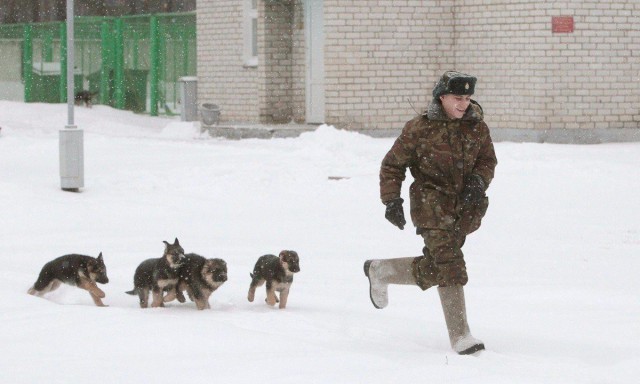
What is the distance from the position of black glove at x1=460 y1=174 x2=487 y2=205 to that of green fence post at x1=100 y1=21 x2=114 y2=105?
87.8 ft

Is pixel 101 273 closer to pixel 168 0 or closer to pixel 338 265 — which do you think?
pixel 338 265

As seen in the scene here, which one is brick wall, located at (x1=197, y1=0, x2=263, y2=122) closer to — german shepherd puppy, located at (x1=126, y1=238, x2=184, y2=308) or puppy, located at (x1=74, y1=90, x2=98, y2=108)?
puppy, located at (x1=74, y1=90, x2=98, y2=108)

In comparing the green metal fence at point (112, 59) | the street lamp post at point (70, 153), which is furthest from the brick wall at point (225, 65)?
the street lamp post at point (70, 153)

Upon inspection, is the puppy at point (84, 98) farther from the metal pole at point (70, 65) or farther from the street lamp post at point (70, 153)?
the street lamp post at point (70, 153)

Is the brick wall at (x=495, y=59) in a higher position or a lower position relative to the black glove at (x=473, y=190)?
higher

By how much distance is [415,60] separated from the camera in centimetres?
2161

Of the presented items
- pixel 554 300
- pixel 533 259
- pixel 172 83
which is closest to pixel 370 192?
pixel 533 259

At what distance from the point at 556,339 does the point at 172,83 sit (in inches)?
948

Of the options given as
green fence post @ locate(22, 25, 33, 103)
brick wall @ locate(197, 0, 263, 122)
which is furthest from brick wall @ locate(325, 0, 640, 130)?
green fence post @ locate(22, 25, 33, 103)

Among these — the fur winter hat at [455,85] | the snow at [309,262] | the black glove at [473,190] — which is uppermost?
the fur winter hat at [455,85]

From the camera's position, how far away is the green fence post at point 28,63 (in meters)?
34.2

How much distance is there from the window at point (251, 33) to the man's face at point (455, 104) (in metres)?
16.8

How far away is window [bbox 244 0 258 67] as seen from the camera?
2352 cm

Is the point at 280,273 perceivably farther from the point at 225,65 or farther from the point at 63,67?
the point at 63,67
